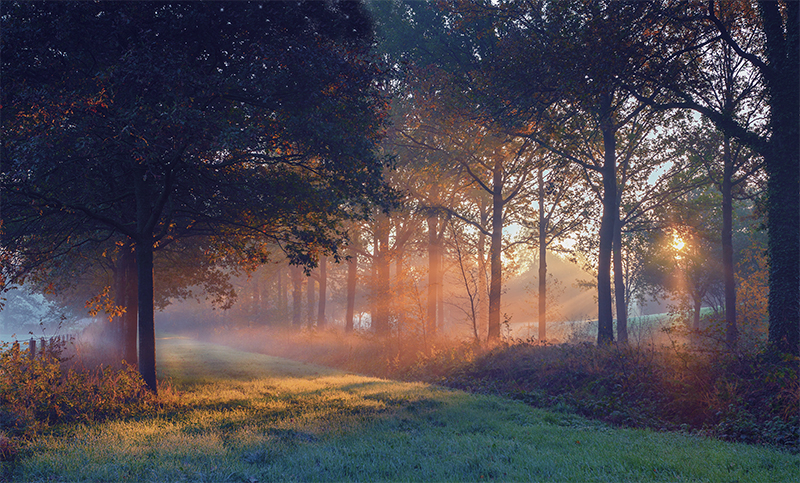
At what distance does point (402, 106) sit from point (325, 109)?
12.2 metres

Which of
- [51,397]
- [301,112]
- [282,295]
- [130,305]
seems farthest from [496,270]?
[282,295]

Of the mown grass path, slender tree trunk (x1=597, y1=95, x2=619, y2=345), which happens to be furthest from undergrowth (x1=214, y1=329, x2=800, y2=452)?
slender tree trunk (x1=597, y1=95, x2=619, y2=345)

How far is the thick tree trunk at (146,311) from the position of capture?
11.6m

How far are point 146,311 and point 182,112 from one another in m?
5.31

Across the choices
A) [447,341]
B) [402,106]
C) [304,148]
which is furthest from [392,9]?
[447,341]

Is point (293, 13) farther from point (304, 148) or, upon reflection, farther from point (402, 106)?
→ point (402, 106)

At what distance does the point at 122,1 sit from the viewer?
958 cm

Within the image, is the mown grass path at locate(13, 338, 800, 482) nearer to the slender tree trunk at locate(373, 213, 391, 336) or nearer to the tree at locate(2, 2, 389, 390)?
the tree at locate(2, 2, 389, 390)

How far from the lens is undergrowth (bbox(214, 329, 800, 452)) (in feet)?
27.9

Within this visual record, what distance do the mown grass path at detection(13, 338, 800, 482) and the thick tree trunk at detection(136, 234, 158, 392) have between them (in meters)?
1.82

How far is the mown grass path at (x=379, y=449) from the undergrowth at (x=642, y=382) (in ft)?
3.82

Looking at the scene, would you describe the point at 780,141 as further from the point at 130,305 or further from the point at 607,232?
the point at 130,305

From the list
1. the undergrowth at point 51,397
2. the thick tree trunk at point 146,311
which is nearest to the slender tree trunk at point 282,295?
the thick tree trunk at point 146,311

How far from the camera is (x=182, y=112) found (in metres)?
9.01
